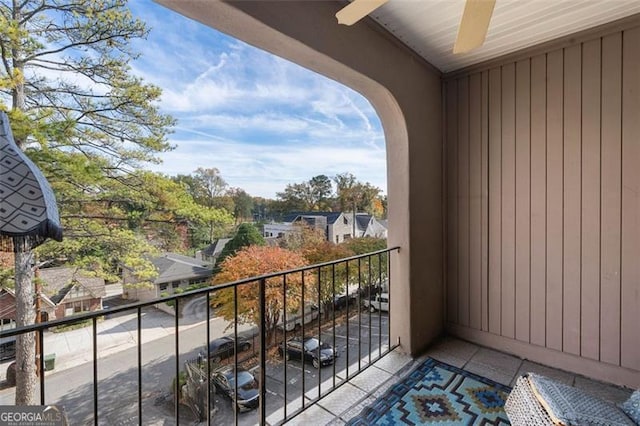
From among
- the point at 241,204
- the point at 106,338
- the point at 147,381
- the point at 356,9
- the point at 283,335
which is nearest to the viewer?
the point at 356,9

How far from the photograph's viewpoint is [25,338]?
2.40 metres

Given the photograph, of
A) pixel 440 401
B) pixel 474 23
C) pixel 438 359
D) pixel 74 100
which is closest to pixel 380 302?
pixel 438 359

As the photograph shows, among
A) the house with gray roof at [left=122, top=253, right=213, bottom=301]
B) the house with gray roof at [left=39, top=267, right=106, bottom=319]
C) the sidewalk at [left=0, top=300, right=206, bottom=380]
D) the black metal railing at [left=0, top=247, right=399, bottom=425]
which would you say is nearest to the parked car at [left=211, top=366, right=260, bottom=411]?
the black metal railing at [left=0, top=247, right=399, bottom=425]

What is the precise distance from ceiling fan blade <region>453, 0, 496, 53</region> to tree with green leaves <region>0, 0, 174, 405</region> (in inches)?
147

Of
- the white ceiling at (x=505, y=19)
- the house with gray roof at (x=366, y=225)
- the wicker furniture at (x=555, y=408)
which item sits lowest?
the wicker furniture at (x=555, y=408)

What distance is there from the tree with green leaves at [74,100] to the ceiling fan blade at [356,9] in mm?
3402

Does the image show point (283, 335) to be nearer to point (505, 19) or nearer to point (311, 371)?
point (311, 371)

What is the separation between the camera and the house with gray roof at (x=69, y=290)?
3.03m

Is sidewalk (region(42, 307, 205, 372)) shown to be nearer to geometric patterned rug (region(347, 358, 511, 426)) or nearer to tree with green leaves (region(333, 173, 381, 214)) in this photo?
geometric patterned rug (region(347, 358, 511, 426))

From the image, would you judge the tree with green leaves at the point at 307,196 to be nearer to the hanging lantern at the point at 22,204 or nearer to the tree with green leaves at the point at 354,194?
the tree with green leaves at the point at 354,194

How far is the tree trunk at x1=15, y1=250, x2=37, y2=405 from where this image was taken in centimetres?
241

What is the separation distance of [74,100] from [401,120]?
397 cm

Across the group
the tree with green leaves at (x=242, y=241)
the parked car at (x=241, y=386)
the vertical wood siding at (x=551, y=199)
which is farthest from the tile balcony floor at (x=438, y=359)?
the tree with green leaves at (x=242, y=241)

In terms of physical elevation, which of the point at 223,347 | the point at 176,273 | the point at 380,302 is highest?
the point at 176,273
